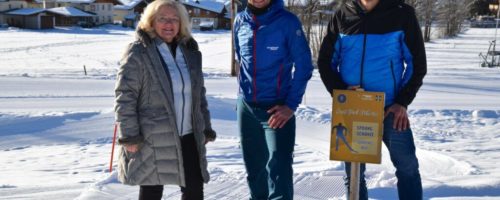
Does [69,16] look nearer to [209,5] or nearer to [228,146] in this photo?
[209,5]

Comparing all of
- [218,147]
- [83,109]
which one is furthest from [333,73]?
[83,109]

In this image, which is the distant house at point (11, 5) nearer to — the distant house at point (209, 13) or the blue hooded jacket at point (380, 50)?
the distant house at point (209, 13)

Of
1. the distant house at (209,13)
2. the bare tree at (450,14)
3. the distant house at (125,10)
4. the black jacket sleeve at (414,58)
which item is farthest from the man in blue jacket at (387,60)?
the distant house at (125,10)

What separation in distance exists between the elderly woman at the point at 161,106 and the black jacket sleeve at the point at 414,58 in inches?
47.0

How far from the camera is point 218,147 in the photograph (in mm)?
6023

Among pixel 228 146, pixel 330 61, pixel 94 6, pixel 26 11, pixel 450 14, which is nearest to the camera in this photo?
pixel 330 61

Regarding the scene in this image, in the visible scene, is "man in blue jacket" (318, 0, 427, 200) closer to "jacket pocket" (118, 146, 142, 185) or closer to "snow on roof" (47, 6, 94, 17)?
"jacket pocket" (118, 146, 142, 185)

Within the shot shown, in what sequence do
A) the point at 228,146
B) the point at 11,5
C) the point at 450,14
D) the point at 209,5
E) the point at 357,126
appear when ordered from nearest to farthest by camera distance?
the point at 357,126
the point at 228,146
the point at 450,14
the point at 11,5
the point at 209,5

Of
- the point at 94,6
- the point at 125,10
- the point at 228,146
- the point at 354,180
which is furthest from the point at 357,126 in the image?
the point at 125,10

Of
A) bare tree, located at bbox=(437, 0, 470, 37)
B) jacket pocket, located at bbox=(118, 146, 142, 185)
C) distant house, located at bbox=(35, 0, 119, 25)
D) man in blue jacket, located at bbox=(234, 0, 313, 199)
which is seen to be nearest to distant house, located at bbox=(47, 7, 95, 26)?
distant house, located at bbox=(35, 0, 119, 25)

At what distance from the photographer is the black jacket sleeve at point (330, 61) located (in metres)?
3.08

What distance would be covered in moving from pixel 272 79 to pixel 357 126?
63 cm

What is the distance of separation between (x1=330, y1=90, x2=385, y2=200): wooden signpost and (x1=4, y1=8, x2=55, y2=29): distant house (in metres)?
61.2

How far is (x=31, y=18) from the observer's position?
194 ft
